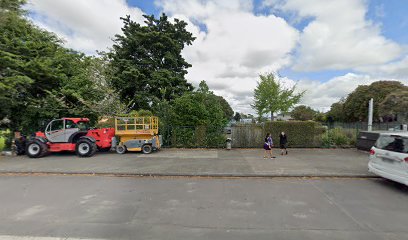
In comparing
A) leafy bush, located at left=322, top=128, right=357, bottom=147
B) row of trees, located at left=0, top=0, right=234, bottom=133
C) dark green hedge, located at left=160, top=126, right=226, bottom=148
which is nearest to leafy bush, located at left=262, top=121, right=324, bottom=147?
leafy bush, located at left=322, top=128, right=357, bottom=147

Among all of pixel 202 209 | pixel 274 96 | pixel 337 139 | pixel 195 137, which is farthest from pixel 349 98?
pixel 202 209

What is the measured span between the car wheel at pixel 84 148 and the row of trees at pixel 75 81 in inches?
127

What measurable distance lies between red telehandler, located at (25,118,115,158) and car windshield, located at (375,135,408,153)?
39.4ft

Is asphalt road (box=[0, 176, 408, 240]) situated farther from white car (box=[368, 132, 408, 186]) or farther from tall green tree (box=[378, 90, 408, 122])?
tall green tree (box=[378, 90, 408, 122])

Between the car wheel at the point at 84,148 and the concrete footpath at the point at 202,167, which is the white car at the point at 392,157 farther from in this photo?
the car wheel at the point at 84,148

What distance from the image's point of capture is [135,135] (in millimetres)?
11195

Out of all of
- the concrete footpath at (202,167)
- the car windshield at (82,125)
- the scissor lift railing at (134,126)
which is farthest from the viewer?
the scissor lift railing at (134,126)

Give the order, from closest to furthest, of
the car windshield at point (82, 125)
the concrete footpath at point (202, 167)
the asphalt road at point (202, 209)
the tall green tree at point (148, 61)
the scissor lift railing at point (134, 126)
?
the asphalt road at point (202, 209), the concrete footpath at point (202, 167), the car windshield at point (82, 125), the scissor lift railing at point (134, 126), the tall green tree at point (148, 61)

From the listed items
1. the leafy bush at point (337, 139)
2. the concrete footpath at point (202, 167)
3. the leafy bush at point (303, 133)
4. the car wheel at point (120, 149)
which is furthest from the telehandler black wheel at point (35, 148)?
the leafy bush at point (337, 139)

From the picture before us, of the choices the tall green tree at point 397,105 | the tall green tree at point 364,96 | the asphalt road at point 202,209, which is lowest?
the asphalt road at point 202,209

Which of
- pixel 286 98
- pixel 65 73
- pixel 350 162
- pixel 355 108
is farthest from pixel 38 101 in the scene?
pixel 355 108

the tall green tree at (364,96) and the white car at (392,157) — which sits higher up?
the tall green tree at (364,96)

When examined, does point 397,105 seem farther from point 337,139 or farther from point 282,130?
point 282,130

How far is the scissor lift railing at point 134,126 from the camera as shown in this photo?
1103 cm
